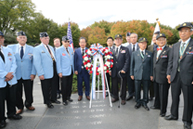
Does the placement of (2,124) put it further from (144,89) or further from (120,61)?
(144,89)

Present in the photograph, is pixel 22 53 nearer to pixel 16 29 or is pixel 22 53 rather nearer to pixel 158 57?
pixel 158 57

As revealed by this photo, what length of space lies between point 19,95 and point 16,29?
34678 millimetres

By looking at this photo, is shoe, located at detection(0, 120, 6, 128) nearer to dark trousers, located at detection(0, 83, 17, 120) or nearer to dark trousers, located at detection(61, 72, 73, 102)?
dark trousers, located at detection(0, 83, 17, 120)

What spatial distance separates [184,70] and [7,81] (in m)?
4.45

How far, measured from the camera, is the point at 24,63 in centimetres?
414

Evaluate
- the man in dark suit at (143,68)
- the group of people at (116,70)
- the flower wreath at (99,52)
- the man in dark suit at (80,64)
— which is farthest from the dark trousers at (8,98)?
the man in dark suit at (143,68)

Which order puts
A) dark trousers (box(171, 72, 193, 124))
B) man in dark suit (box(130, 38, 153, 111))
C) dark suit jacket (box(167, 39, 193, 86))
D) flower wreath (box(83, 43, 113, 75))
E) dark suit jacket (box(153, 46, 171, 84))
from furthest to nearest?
flower wreath (box(83, 43, 113, 75)), man in dark suit (box(130, 38, 153, 111)), dark suit jacket (box(153, 46, 171, 84)), dark trousers (box(171, 72, 193, 124)), dark suit jacket (box(167, 39, 193, 86))

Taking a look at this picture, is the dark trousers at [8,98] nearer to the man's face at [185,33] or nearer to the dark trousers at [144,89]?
the dark trousers at [144,89]

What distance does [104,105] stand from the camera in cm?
478

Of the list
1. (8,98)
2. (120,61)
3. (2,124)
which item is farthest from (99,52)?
(2,124)

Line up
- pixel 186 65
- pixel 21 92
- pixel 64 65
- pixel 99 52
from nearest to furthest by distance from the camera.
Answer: pixel 186 65 → pixel 21 92 → pixel 99 52 → pixel 64 65

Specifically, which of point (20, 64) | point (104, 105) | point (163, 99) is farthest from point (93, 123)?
point (20, 64)

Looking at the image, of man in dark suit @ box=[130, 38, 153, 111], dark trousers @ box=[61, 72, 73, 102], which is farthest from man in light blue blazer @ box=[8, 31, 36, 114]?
man in dark suit @ box=[130, 38, 153, 111]

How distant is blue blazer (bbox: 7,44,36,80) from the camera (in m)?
4.05
